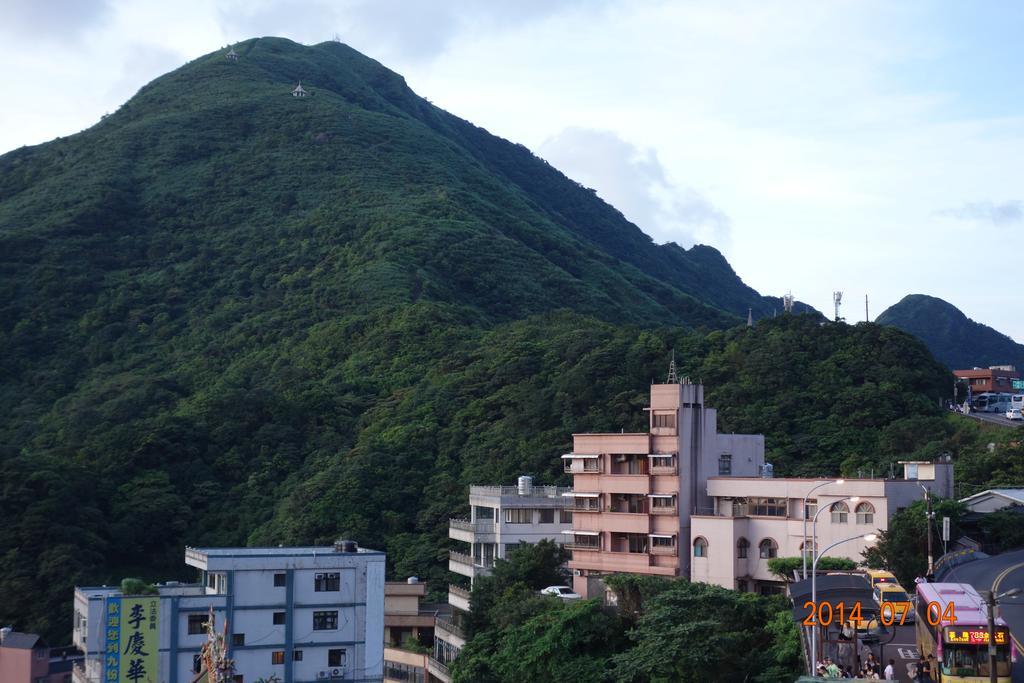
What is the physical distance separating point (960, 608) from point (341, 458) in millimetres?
61450

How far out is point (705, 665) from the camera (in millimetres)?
38250

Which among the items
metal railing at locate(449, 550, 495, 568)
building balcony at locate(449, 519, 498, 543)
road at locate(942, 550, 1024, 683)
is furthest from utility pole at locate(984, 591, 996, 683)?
building balcony at locate(449, 519, 498, 543)

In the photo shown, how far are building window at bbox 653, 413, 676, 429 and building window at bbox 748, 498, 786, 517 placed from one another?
432 cm

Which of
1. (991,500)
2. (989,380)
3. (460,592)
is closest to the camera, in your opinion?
(991,500)

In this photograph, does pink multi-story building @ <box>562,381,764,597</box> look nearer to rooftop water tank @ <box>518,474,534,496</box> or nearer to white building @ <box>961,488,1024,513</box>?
rooftop water tank @ <box>518,474,534,496</box>

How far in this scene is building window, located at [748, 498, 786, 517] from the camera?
49.7 m

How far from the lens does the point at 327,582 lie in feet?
167

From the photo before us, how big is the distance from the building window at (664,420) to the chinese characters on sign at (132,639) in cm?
1983

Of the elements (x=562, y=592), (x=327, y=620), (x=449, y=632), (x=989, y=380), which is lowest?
(x=449, y=632)

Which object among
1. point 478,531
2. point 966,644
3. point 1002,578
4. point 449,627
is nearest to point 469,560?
point 478,531

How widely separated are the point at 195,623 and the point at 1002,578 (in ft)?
87.9

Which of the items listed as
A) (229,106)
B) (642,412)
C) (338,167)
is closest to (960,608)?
(642,412)

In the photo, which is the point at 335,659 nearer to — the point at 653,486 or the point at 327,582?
the point at 327,582

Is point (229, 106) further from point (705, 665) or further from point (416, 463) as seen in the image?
point (705, 665)
